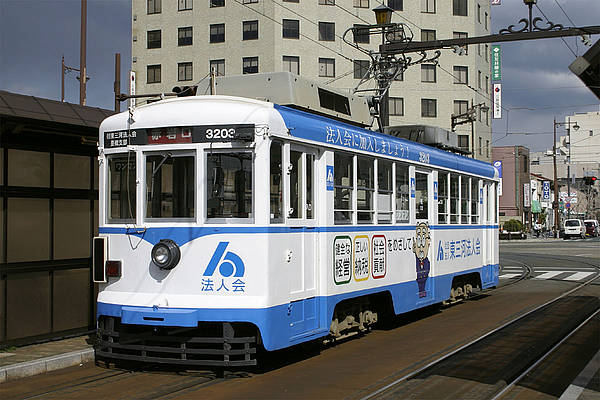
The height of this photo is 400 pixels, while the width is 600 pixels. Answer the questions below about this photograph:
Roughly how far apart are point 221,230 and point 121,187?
1500mm

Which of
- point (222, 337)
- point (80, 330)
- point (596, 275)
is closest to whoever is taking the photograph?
point (222, 337)

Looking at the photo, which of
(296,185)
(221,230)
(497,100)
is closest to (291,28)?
(497,100)

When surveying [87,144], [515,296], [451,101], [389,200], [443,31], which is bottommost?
[515,296]

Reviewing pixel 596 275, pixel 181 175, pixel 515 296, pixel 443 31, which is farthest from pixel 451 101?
pixel 181 175

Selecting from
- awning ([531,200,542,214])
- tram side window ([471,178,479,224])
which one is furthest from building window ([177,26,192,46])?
awning ([531,200,542,214])

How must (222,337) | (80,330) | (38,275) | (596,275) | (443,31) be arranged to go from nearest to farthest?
(222,337) → (38,275) → (80,330) → (596,275) → (443,31)

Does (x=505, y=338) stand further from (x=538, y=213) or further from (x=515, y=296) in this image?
(x=538, y=213)

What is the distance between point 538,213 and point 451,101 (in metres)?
41.8

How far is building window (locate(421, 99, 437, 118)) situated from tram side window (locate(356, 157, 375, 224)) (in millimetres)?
44530

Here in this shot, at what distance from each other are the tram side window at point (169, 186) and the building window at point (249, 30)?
42500 millimetres

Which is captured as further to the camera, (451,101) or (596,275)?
(451,101)

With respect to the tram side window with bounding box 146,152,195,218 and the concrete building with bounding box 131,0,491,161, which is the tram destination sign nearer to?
the tram side window with bounding box 146,152,195,218

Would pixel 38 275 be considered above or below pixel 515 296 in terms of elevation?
above

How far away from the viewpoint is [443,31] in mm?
53469
